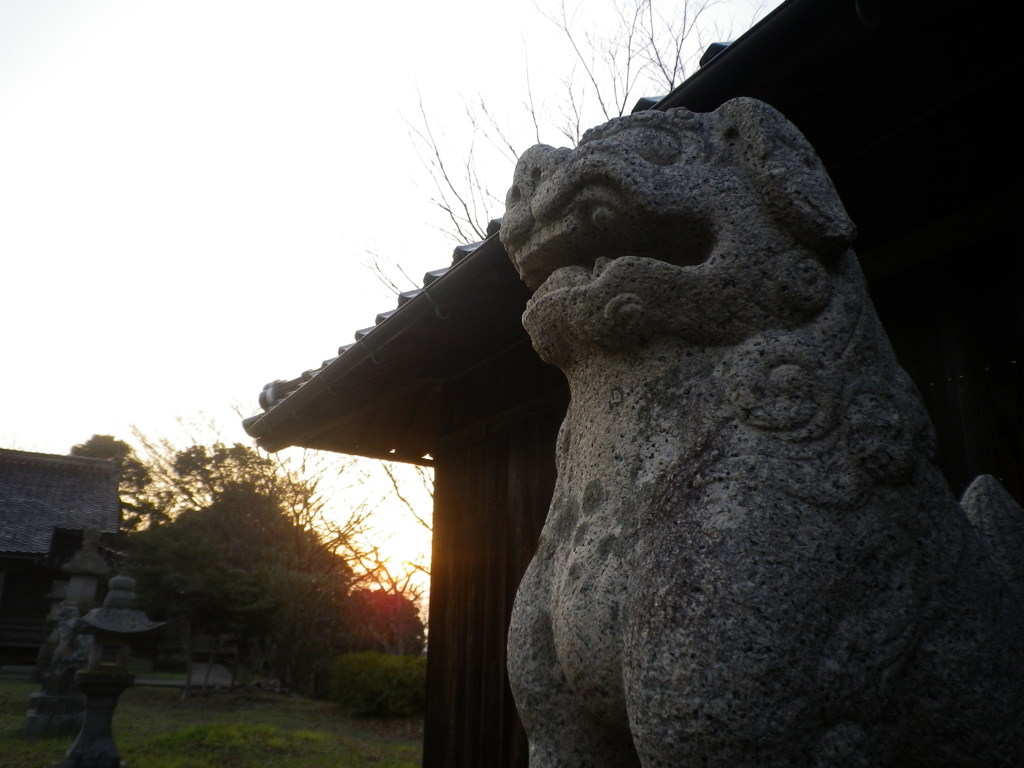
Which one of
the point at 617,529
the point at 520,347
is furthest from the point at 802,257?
the point at 520,347

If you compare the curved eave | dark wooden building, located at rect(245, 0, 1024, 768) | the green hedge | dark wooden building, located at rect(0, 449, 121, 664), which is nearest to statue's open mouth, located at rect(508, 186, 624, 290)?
dark wooden building, located at rect(245, 0, 1024, 768)

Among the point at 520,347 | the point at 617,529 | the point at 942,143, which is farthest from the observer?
the point at 520,347

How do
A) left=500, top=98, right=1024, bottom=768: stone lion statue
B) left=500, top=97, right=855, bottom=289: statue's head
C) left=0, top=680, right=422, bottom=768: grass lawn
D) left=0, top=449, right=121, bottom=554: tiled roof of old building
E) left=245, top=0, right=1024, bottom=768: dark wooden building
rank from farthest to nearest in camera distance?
left=0, top=449, right=121, bottom=554: tiled roof of old building → left=0, top=680, right=422, bottom=768: grass lawn → left=245, top=0, right=1024, bottom=768: dark wooden building → left=500, top=97, right=855, bottom=289: statue's head → left=500, top=98, right=1024, bottom=768: stone lion statue

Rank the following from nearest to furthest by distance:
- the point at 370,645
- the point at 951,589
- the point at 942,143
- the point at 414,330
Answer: the point at 951,589 < the point at 942,143 < the point at 414,330 < the point at 370,645

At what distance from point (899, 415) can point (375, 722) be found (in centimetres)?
1665

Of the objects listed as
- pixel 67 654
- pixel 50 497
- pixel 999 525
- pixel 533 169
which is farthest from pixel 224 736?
pixel 50 497

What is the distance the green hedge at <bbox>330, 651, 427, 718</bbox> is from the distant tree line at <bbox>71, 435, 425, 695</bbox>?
9.26ft

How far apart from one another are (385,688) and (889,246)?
52.7 ft

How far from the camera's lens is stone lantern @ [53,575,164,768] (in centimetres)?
856

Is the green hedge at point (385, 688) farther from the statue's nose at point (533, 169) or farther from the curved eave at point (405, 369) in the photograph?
the statue's nose at point (533, 169)

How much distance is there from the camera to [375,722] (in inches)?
639

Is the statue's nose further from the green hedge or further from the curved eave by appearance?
the green hedge

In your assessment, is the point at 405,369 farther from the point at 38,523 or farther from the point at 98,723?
the point at 38,523

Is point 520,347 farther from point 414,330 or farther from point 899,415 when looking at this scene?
point 899,415
